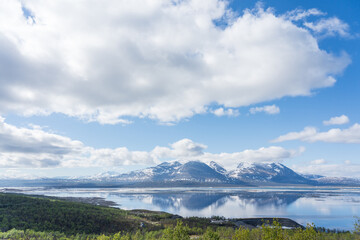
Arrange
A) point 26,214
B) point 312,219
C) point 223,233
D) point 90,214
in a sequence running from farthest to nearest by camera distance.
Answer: point 312,219 → point 90,214 → point 26,214 → point 223,233

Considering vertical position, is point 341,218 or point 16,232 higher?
point 16,232

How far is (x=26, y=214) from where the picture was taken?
224 feet

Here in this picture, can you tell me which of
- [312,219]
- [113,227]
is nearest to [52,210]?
[113,227]

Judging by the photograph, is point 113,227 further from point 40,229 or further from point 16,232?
point 16,232

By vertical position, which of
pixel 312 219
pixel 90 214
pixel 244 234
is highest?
pixel 244 234

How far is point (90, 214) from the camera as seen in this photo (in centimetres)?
7425

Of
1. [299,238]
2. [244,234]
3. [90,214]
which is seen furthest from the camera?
[90,214]

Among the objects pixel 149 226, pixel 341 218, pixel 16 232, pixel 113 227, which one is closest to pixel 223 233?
pixel 149 226

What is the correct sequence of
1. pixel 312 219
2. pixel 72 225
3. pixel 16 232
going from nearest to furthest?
pixel 16 232, pixel 72 225, pixel 312 219

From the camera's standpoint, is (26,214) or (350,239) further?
(26,214)

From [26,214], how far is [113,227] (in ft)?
80.3

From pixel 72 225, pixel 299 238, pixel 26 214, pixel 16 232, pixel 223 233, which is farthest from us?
pixel 26 214

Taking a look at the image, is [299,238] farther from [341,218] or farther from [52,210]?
[341,218]

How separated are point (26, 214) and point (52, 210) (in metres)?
8.01
